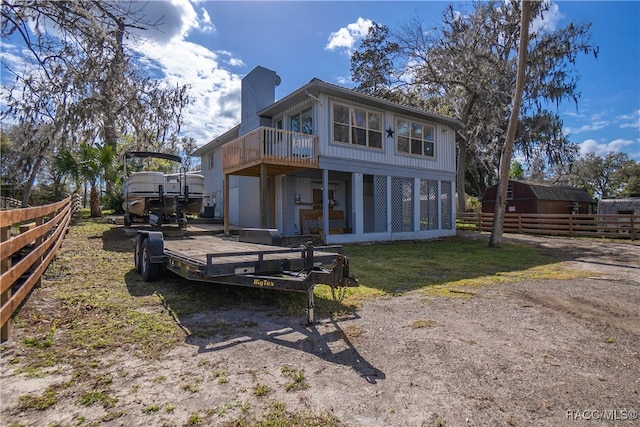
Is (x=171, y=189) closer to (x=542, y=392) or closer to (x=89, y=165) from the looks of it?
(x=89, y=165)

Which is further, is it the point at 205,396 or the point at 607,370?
the point at 607,370

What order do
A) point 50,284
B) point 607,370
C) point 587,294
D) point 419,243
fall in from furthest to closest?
point 419,243, point 587,294, point 50,284, point 607,370

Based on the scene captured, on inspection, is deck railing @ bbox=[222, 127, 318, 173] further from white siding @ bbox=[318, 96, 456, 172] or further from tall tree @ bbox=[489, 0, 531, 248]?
tall tree @ bbox=[489, 0, 531, 248]

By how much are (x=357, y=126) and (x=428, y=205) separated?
5.14 metres

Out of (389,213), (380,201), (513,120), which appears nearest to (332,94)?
(380,201)

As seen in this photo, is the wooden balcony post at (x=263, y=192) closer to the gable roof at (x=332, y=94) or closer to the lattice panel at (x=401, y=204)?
the gable roof at (x=332, y=94)

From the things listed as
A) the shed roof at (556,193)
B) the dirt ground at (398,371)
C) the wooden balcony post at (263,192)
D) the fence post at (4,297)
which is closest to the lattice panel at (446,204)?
the wooden balcony post at (263,192)

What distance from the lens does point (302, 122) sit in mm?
13109

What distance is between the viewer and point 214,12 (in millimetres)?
8414

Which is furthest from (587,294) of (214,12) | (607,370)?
(214,12)

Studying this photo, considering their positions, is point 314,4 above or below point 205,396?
above

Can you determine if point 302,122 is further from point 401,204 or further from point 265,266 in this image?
point 265,266

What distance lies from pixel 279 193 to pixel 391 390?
452 inches

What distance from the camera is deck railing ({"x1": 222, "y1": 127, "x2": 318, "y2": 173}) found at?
11008 mm
